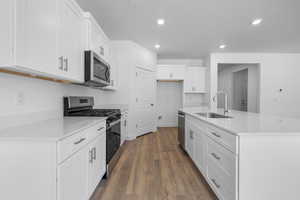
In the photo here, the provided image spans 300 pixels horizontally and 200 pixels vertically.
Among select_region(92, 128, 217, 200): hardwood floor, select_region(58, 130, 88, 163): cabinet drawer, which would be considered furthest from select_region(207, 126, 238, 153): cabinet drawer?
select_region(58, 130, 88, 163): cabinet drawer

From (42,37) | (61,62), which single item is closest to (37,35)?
(42,37)

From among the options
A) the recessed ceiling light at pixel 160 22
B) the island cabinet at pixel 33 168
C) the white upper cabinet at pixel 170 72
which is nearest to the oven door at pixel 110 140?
the island cabinet at pixel 33 168

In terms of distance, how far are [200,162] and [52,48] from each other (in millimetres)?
2137

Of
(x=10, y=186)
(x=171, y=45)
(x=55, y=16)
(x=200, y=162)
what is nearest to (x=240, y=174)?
(x=200, y=162)

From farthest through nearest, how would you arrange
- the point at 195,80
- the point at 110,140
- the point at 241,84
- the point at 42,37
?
the point at 241,84, the point at 195,80, the point at 110,140, the point at 42,37

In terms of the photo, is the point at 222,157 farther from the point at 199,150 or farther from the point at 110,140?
the point at 110,140

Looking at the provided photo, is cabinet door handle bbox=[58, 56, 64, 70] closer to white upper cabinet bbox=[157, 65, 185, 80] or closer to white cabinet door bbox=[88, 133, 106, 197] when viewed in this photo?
white cabinet door bbox=[88, 133, 106, 197]

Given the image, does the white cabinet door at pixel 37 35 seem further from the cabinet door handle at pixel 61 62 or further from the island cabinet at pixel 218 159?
the island cabinet at pixel 218 159

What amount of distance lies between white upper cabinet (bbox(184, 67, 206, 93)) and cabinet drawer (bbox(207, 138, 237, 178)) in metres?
3.67

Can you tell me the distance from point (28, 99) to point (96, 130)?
71 cm

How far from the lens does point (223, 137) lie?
52.1 inches

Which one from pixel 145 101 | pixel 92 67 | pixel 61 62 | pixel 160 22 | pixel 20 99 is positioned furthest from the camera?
pixel 145 101

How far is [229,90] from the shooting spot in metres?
7.08

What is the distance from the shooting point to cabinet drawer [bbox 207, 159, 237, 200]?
1188mm
